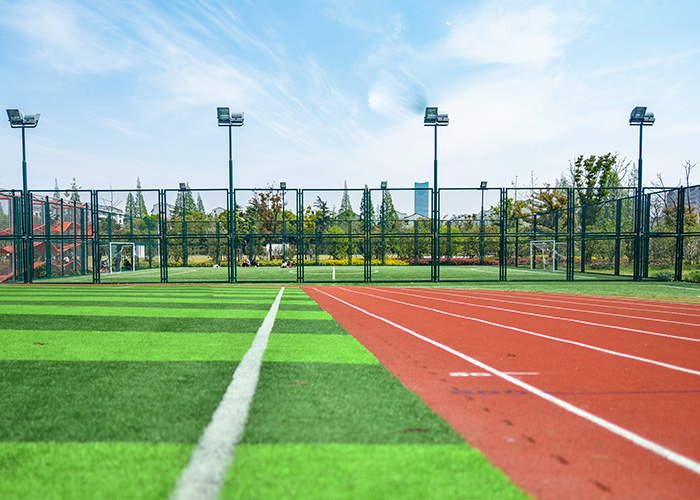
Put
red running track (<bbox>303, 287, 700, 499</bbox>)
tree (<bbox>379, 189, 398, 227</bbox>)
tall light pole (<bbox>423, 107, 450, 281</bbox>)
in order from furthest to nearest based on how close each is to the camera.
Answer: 1. tree (<bbox>379, 189, 398, 227</bbox>)
2. tall light pole (<bbox>423, 107, 450, 281</bbox>)
3. red running track (<bbox>303, 287, 700, 499</bbox>)

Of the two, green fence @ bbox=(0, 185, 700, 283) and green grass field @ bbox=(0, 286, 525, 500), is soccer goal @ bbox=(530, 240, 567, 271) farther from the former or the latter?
green grass field @ bbox=(0, 286, 525, 500)

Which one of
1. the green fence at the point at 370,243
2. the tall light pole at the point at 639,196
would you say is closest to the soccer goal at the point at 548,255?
the green fence at the point at 370,243

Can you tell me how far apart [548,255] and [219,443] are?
34.1m

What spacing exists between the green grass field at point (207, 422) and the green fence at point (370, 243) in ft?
44.7

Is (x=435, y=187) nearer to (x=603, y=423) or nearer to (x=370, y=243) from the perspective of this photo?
(x=370, y=243)

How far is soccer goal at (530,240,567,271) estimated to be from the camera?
31297mm

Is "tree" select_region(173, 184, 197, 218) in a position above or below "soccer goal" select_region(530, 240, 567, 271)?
above

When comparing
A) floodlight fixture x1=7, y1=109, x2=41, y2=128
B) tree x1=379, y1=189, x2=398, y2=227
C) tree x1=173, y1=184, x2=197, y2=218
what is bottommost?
tree x1=379, y1=189, x2=398, y2=227

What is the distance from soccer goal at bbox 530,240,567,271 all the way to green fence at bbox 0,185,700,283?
112mm

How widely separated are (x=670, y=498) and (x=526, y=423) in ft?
3.29

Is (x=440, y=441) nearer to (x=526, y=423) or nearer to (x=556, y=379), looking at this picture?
(x=526, y=423)

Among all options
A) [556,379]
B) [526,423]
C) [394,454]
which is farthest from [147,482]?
[556,379]

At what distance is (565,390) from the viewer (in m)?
3.81

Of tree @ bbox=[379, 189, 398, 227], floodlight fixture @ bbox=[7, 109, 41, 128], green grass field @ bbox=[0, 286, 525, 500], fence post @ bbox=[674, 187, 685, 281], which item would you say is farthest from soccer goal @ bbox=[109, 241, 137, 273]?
fence post @ bbox=[674, 187, 685, 281]
